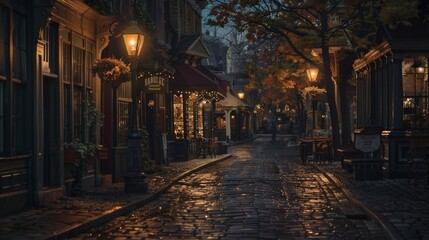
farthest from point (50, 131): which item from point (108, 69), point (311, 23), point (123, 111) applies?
point (311, 23)

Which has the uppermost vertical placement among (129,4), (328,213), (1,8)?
(129,4)

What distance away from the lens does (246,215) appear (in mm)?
13797

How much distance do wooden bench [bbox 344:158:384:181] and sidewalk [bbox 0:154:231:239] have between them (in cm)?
529

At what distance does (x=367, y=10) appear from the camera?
2952 cm

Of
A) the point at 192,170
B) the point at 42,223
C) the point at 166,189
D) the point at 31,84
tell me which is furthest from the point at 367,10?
the point at 42,223

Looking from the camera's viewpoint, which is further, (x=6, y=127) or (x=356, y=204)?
(x=356, y=204)

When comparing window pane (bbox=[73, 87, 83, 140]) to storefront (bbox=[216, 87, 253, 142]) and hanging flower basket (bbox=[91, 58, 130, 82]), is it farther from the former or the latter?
storefront (bbox=[216, 87, 253, 142])

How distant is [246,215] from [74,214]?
9.68ft

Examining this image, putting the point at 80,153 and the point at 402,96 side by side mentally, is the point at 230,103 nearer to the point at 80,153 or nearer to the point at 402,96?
the point at 402,96

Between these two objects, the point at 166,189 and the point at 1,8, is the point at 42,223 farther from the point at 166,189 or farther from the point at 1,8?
the point at 166,189

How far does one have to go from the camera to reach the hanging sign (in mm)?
26062

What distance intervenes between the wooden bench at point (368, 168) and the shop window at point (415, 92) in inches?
76.8

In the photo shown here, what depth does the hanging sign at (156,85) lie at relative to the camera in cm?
2606

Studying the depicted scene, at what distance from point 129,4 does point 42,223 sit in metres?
12.9
